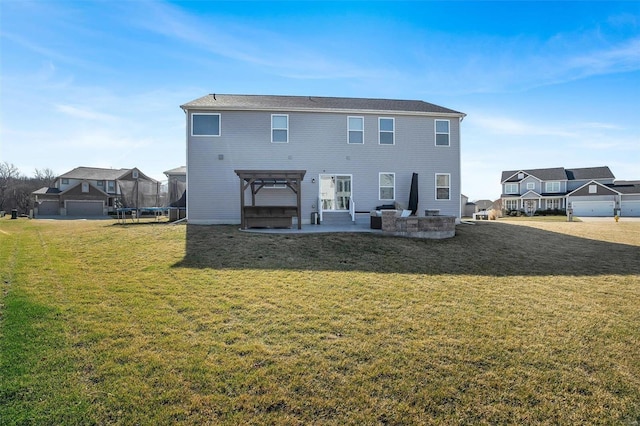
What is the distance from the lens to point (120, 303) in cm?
512

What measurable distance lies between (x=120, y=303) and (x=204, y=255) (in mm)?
3491

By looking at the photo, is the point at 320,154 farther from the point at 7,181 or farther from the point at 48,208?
the point at 7,181

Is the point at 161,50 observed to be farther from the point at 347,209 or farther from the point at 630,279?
the point at 630,279

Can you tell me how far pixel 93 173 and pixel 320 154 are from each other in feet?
165

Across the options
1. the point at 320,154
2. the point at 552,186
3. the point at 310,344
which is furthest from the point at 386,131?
the point at 552,186

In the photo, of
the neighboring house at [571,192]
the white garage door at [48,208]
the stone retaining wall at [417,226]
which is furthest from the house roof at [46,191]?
the neighboring house at [571,192]

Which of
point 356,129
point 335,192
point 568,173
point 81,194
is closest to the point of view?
point 335,192

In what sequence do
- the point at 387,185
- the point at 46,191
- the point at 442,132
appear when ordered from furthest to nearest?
the point at 46,191 → the point at 442,132 → the point at 387,185

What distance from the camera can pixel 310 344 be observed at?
4.05 meters

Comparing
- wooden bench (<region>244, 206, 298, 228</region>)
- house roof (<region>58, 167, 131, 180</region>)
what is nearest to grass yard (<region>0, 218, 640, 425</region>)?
wooden bench (<region>244, 206, 298, 228</region>)

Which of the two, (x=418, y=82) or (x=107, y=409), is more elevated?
(x=418, y=82)

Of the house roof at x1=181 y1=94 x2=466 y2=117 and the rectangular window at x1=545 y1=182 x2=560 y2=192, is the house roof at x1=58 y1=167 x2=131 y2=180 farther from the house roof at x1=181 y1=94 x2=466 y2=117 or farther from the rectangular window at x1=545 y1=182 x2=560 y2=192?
the rectangular window at x1=545 y1=182 x2=560 y2=192

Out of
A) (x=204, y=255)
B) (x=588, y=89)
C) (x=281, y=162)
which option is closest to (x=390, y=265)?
(x=204, y=255)

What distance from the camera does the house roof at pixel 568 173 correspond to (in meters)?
45.1
